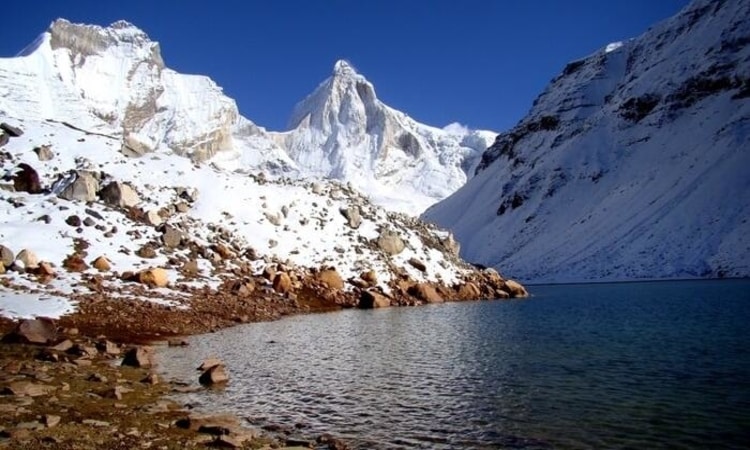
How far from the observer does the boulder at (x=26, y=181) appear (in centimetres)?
4491

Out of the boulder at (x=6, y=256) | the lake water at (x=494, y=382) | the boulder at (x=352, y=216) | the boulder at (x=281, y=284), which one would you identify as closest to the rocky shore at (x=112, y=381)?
the lake water at (x=494, y=382)

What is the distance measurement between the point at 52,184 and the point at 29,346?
1103 inches

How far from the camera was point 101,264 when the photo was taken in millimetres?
37750

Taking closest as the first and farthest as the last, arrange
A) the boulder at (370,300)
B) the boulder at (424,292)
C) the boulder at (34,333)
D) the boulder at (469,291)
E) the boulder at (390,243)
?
the boulder at (34,333) < the boulder at (370,300) < the boulder at (424,292) < the boulder at (390,243) < the boulder at (469,291)

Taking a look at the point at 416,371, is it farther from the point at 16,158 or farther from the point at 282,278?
the point at 16,158

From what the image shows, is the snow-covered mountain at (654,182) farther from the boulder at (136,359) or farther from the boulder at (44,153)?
the boulder at (136,359)

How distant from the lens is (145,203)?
48531 mm

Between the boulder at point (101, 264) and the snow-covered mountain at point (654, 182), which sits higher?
the snow-covered mountain at point (654, 182)

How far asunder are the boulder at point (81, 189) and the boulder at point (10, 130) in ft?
30.7

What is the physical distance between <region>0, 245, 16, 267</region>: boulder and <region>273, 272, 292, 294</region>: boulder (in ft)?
60.8

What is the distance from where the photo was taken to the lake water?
14.1 meters

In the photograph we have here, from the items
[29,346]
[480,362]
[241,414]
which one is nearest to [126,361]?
[29,346]

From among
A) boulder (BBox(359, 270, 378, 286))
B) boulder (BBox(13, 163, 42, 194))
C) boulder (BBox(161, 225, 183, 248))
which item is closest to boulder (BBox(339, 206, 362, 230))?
boulder (BBox(359, 270, 378, 286))

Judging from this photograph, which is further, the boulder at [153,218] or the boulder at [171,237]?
the boulder at [153,218]
